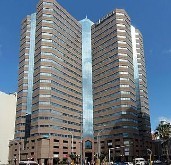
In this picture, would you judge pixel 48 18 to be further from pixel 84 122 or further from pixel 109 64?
pixel 84 122

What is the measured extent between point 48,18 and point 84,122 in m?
63.2

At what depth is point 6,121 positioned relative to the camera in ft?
551

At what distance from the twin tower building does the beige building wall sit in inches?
168

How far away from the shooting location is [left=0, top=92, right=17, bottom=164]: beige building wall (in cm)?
16262

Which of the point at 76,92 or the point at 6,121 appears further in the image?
the point at 76,92

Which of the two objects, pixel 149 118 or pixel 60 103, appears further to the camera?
pixel 149 118

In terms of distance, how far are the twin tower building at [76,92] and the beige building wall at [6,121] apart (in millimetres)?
4264

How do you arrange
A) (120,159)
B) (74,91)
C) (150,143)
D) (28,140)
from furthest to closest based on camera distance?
(150,143) < (74,91) < (120,159) < (28,140)

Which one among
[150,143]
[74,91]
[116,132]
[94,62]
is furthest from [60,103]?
[150,143]

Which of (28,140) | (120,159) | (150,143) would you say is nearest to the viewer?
(28,140)

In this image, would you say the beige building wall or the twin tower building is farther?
the beige building wall

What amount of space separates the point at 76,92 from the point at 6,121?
42293 mm

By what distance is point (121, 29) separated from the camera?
591 ft

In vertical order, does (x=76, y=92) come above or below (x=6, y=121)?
above
